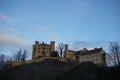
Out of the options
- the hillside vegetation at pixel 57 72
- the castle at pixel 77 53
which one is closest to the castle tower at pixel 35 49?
the castle at pixel 77 53

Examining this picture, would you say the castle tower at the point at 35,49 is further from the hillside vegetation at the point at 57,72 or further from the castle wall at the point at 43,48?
the hillside vegetation at the point at 57,72

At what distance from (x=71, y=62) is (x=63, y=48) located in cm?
1676

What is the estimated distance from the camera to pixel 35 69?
2731 inches

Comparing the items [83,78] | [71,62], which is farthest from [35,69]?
[83,78]

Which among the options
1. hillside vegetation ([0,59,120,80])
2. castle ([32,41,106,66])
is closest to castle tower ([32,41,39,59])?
castle ([32,41,106,66])

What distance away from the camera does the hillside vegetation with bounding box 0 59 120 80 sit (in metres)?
54.4

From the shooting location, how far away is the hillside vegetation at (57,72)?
54438 millimetres

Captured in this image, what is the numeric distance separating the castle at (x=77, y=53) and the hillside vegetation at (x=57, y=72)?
469 inches

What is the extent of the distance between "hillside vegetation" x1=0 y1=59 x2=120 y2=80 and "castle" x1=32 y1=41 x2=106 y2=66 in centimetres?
1192

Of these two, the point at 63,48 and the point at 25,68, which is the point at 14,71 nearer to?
the point at 25,68

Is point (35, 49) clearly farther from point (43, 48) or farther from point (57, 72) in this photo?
point (57, 72)

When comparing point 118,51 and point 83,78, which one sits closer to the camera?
point 83,78

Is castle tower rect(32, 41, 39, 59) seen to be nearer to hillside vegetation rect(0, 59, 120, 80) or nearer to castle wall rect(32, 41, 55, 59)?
castle wall rect(32, 41, 55, 59)

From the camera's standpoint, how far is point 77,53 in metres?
96.1
